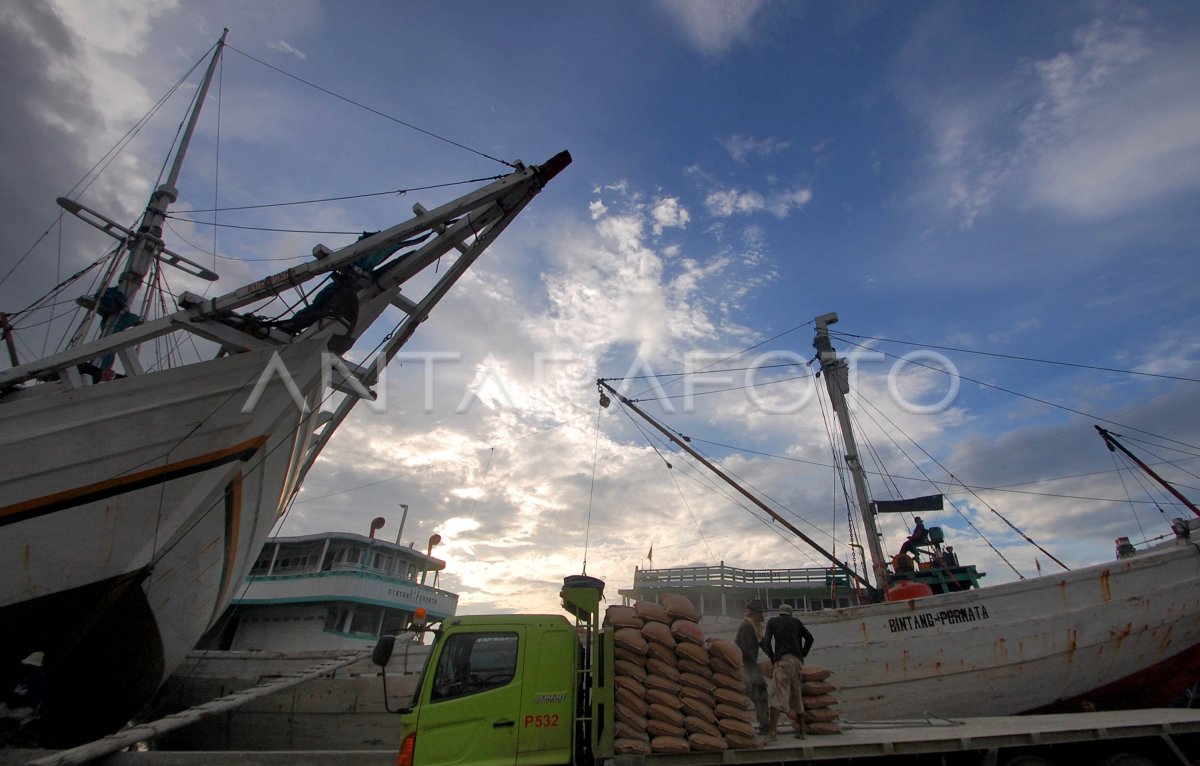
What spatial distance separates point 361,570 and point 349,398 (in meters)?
11.0

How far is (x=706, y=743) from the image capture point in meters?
5.83

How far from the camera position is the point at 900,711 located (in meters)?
11.6

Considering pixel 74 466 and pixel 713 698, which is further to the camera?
pixel 74 466

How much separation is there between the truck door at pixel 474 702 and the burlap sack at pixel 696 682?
1.89 metres

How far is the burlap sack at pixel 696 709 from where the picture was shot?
6.07 meters

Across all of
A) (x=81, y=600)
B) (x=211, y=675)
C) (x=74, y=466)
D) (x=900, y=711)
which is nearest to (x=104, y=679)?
(x=81, y=600)

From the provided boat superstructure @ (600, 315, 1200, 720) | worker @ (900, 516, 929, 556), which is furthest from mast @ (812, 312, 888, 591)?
boat superstructure @ (600, 315, 1200, 720)

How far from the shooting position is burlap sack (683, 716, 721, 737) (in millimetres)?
5984

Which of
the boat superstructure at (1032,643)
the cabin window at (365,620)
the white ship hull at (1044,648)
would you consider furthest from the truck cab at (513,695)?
the cabin window at (365,620)

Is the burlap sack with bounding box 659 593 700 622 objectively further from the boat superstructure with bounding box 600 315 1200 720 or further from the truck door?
the boat superstructure with bounding box 600 315 1200 720

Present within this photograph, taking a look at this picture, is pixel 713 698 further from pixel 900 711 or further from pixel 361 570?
pixel 361 570

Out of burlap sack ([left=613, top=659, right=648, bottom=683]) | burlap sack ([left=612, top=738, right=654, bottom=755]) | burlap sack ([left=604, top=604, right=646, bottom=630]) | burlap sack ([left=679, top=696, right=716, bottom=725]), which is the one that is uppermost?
burlap sack ([left=604, top=604, right=646, bottom=630])

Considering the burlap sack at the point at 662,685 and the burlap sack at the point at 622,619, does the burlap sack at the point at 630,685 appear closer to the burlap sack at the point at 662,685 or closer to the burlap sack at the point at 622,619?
the burlap sack at the point at 662,685

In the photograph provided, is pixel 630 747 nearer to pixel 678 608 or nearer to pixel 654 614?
pixel 654 614
